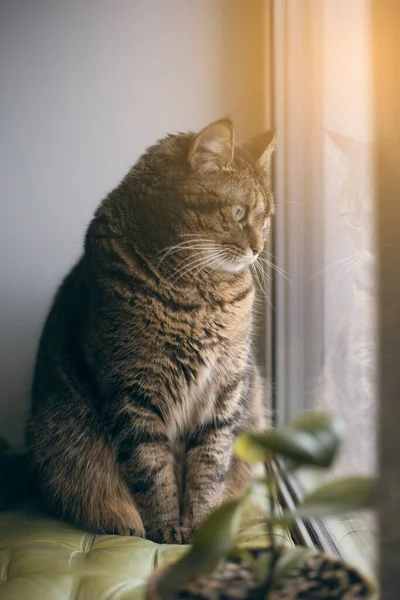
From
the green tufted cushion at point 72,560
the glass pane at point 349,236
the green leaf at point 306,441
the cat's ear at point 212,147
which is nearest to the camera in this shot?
the green leaf at point 306,441

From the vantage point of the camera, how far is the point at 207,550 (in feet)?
1.51

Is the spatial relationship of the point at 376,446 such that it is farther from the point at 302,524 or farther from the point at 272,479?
the point at 302,524

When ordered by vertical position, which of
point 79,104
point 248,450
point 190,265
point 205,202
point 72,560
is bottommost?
point 72,560

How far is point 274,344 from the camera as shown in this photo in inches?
66.1

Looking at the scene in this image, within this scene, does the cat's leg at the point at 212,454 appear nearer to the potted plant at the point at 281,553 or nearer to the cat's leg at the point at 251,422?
the cat's leg at the point at 251,422

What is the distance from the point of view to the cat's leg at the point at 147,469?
3.74ft

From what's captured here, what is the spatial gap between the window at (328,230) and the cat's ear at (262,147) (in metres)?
0.12

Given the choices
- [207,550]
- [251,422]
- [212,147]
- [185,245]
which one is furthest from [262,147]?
[207,550]

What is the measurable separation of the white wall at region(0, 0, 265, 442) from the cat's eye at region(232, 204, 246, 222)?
1.64 feet

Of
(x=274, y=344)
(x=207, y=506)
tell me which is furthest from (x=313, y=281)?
(x=207, y=506)

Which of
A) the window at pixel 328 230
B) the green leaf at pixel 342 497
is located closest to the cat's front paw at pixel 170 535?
the window at pixel 328 230

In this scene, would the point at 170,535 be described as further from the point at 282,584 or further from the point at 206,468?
the point at 282,584

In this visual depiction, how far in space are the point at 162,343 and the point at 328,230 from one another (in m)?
0.43

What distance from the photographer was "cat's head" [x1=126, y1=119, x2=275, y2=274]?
43.7 inches
